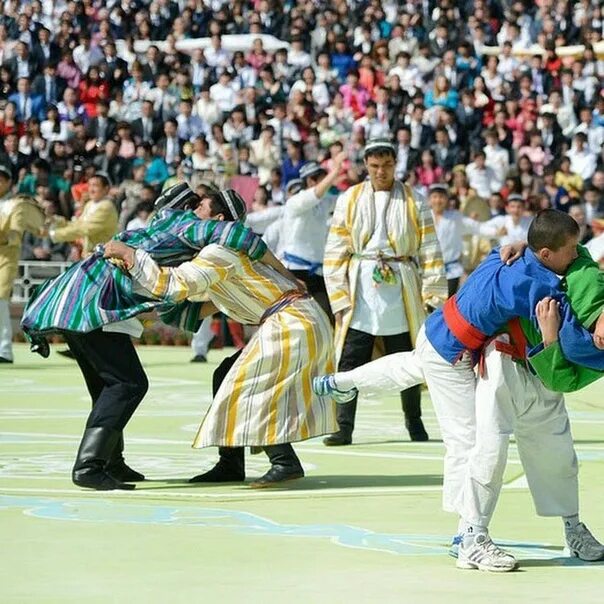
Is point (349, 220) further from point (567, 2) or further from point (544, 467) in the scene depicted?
point (567, 2)

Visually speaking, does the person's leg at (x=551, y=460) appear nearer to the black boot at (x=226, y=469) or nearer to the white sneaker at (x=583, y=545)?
the white sneaker at (x=583, y=545)

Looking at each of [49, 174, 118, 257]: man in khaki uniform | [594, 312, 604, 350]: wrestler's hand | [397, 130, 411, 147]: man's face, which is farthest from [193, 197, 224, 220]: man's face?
[397, 130, 411, 147]: man's face

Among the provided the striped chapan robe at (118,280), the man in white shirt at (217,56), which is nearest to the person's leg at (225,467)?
the striped chapan robe at (118,280)

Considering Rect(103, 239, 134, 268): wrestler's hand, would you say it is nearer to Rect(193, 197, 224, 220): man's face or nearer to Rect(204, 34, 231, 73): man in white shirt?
Rect(193, 197, 224, 220): man's face

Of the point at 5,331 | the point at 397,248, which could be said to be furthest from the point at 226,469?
the point at 5,331

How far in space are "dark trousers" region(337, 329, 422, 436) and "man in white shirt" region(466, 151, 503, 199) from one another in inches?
436

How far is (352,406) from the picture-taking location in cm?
1149

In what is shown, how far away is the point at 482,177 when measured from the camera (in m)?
22.7

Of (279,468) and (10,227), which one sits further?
(10,227)

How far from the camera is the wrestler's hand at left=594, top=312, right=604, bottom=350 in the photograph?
6.39m

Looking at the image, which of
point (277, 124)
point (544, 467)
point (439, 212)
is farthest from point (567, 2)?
point (544, 467)

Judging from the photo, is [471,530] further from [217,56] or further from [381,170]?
[217,56]

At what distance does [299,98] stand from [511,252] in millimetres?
18625

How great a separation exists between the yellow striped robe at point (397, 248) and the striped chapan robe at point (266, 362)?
2.36m
